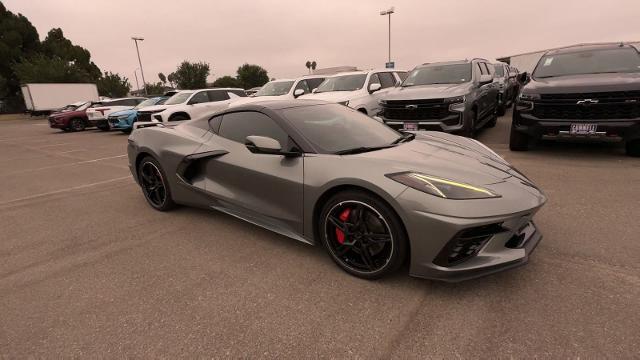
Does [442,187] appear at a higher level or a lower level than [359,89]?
lower

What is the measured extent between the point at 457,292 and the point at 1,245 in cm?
422

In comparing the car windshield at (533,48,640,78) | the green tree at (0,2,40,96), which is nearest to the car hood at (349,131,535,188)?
the car windshield at (533,48,640,78)

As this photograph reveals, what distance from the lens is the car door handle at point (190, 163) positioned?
3348 millimetres

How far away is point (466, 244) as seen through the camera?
212 centimetres

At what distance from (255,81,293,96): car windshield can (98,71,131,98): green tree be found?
47136 millimetres

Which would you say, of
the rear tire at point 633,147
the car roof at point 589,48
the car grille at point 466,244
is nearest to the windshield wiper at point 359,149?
the car grille at point 466,244

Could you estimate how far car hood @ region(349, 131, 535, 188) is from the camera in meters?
2.37

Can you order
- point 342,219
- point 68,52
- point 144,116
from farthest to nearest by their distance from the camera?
point 68,52
point 144,116
point 342,219

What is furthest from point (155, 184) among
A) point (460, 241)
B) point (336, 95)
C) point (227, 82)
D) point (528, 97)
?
point (227, 82)

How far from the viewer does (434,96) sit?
6535mm

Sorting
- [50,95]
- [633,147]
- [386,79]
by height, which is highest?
[50,95]

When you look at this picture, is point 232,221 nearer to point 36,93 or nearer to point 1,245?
point 1,245

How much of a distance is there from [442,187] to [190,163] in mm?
2494

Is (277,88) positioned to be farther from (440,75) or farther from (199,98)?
(440,75)
